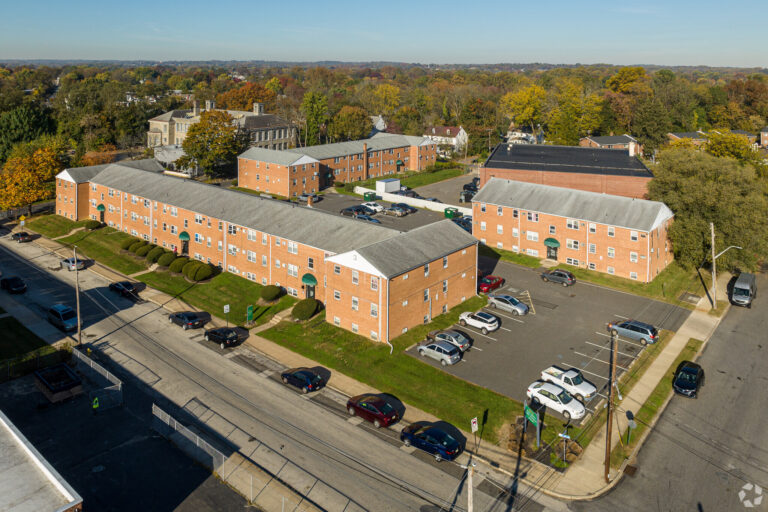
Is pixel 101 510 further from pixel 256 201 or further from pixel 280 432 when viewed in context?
pixel 256 201

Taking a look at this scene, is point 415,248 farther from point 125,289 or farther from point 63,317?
point 63,317

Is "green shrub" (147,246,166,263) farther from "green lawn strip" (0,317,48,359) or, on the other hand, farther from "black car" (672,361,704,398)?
"black car" (672,361,704,398)

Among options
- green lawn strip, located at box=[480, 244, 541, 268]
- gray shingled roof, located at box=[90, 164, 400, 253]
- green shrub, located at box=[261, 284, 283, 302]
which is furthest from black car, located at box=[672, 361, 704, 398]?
green shrub, located at box=[261, 284, 283, 302]

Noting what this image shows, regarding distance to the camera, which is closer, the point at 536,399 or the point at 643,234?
the point at 536,399

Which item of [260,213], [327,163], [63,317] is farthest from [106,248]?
[327,163]

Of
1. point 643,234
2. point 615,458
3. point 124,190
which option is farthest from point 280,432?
point 124,190
